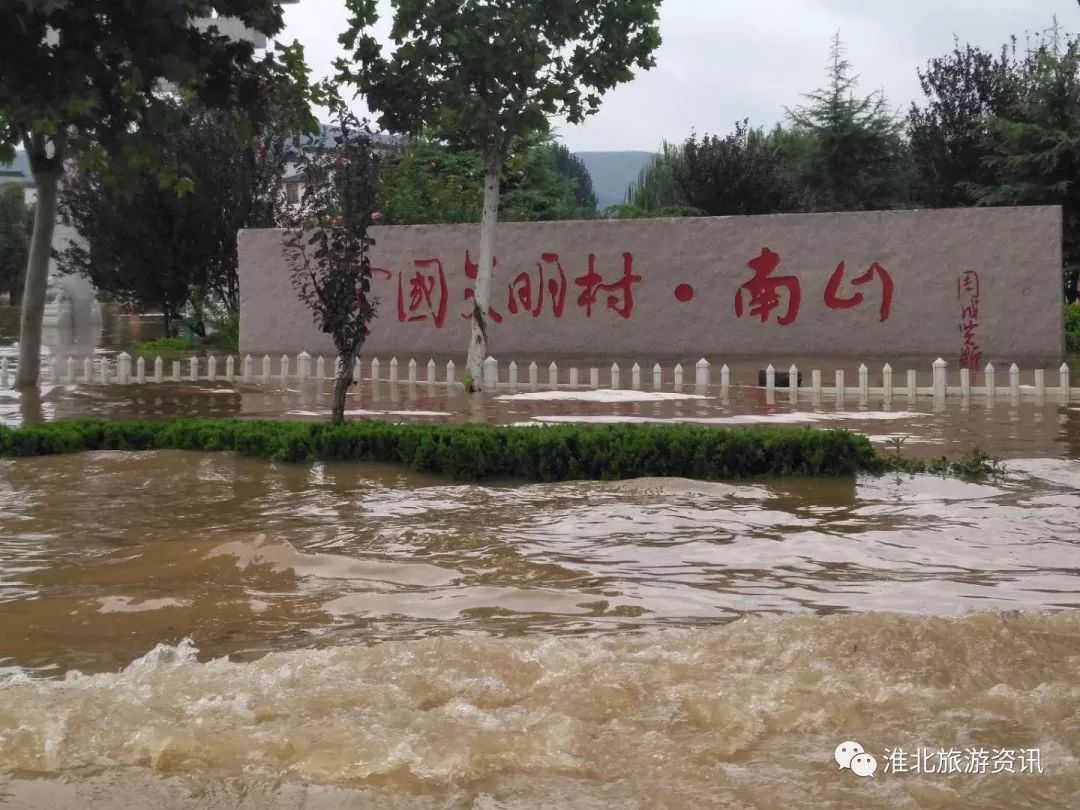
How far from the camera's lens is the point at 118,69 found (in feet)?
31.6

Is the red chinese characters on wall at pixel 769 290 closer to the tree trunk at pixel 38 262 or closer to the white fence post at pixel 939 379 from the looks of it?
the white fence post at pixel 939 379

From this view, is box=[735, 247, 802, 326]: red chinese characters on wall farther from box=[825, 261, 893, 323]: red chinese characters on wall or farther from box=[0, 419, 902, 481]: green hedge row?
box=[0, 419, 902, 481]: green hedge row

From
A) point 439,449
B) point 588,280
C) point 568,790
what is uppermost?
point 588,280

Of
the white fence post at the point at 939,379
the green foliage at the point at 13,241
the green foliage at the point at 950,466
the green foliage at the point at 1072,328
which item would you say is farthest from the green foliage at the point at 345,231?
the green foliage at the point at 13,241

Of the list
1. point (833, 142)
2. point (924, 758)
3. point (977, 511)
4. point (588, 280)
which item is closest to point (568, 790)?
point (924, 758)

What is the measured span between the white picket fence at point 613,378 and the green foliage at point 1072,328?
15.5 feet

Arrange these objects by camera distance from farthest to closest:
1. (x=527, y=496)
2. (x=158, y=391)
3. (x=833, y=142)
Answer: (x=833, y=142) → (x=158, y=391) → (x=527, y=496)

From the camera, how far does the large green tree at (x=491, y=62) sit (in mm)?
13961

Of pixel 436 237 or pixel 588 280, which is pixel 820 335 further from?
pixel 436 237

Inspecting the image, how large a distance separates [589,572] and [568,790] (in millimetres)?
2274

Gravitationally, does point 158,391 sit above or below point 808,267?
below

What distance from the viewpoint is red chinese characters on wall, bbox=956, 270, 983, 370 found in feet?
53.4

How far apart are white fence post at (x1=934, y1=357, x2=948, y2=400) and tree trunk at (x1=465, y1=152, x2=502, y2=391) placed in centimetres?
518

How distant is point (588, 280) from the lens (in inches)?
702
